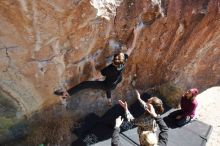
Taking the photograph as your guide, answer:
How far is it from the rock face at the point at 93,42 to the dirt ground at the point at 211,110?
0.52m

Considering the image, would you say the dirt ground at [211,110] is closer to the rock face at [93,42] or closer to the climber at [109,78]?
the rock face at [93,42]

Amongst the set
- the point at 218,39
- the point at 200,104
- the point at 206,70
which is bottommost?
the point at 200,104

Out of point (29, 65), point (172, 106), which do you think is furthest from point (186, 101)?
point (29, 65)

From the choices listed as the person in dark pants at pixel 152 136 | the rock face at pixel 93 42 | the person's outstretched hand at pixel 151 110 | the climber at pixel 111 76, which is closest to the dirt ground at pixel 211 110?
the rock face at pixel 93 42

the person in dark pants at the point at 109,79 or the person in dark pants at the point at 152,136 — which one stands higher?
the person in dark pants at the point at 109,79

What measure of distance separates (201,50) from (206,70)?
27.8 inches

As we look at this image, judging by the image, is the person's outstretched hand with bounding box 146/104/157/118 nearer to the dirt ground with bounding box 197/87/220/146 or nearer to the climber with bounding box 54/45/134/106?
the climber with bounding box 54/45/134/106

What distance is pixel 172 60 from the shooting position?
8000mm

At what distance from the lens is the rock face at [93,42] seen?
5.62 metres

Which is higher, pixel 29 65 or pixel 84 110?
pixel 29 65

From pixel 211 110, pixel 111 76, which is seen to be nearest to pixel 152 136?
pixel 111 76

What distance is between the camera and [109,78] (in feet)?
21.4

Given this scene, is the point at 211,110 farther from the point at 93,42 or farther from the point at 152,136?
the point at 152,136

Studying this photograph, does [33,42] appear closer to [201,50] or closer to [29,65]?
[29,65]
